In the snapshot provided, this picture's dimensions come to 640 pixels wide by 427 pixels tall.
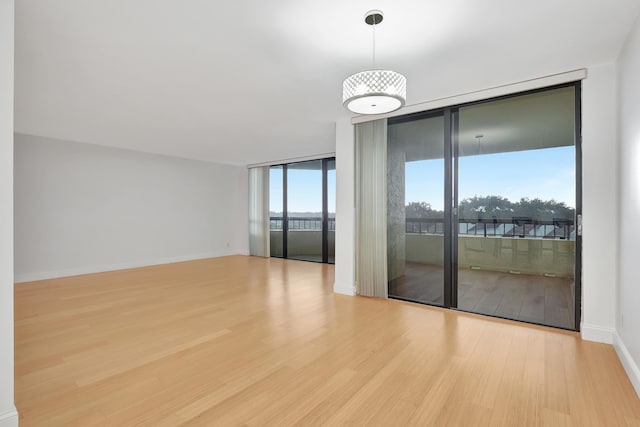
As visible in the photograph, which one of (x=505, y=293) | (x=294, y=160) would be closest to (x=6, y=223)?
(x=505, y=293)

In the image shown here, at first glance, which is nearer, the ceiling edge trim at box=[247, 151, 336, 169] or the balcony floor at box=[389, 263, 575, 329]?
the balcony floor at box=[389, 263, 575, 329]

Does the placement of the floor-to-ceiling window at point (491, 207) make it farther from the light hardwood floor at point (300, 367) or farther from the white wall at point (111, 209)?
the white wall at point (111, 209)

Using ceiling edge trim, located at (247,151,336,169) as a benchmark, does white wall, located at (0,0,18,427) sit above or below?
below

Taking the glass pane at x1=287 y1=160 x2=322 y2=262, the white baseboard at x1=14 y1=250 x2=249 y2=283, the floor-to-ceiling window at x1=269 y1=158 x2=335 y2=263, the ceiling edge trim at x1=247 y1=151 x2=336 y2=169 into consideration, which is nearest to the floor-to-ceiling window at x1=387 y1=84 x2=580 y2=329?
the ceiling edge trim at x1=247 y1=151 x2=336 y2=169

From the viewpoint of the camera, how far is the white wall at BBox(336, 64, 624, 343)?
105 inches

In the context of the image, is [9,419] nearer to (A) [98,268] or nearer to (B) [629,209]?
(B) [629,209]

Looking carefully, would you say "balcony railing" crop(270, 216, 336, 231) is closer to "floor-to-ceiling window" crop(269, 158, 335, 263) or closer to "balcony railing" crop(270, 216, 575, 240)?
"floor-to-ceiling window" crop(269, 158, 335, 263)

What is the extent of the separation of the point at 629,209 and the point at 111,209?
761 cm

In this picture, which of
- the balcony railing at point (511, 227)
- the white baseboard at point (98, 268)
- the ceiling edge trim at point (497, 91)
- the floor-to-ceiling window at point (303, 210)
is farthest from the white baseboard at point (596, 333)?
the white baseboard at point (98, 268)

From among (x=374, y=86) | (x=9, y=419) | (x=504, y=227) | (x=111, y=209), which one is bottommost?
(x=9, y=419)

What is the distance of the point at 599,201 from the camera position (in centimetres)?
273

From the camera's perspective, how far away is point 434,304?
375 cm

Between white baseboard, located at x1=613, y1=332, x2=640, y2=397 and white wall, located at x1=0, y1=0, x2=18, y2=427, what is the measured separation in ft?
12.2

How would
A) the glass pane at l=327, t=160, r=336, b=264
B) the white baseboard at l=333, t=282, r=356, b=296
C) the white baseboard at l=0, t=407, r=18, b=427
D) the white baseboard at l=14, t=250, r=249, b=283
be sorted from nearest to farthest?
the white baseboard at l=0, t=407, r=18, b=427
the white baseboard at l=333, t=282, r=356, b=296
the white baseboard at l=14, t=250, r=249, b=283
the glass pane at l=327, t=160, r=336, b=264
